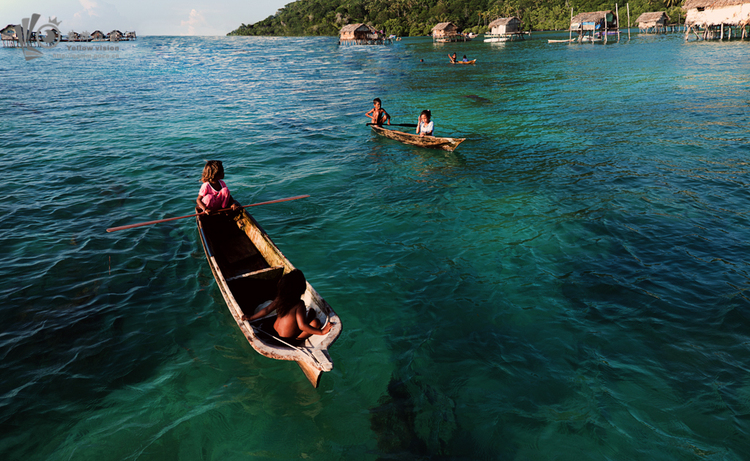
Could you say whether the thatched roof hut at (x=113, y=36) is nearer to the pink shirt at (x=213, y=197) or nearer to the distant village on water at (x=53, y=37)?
the distant village on water at (x=53, y=37)

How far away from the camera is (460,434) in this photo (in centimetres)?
541

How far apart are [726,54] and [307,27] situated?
165m

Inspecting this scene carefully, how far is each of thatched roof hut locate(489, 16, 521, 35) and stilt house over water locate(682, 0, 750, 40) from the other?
37856mm

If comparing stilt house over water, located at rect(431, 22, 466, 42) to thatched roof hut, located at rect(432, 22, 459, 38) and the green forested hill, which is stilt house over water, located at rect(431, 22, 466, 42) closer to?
thatched roof hut, located at rect(432, 22, 459, 38)

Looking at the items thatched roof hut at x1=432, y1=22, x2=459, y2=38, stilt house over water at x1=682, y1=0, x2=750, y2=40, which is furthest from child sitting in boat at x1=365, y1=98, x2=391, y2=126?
thatched roof hut at x1=432, y1=22, x2=459, y2=38

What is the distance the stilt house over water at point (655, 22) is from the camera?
3196 inches

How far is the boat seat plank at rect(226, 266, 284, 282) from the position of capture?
7.43m

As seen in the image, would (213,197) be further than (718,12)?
No

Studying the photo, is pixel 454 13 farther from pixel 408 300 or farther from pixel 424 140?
pixel 408 300

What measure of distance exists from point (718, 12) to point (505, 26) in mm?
43503

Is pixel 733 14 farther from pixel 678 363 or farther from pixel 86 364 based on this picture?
pixel 86 364

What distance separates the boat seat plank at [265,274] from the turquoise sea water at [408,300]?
3.27 ft

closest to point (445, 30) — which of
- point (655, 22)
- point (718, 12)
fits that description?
point (655, 22)

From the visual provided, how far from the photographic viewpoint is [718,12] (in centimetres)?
5475
